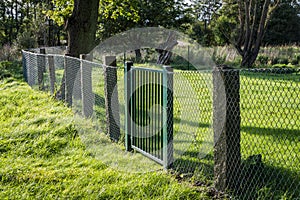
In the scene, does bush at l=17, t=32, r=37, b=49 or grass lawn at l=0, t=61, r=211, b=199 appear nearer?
grass lawn at l=0, t=61, r=211, b=199

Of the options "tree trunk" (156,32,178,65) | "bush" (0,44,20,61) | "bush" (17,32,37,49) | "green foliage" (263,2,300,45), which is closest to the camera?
"tree trunk" (156,32,178,65)

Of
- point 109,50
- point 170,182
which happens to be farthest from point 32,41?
point 170,182

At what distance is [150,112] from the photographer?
4648 millimetres

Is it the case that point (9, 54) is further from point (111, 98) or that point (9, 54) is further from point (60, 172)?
point (60, 172)

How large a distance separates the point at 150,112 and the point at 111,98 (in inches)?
54.3

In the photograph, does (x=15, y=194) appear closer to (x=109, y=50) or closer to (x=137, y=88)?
(x=137, y=88)

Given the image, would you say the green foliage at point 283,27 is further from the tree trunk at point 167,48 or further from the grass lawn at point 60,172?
the grass lawn at point 60,172

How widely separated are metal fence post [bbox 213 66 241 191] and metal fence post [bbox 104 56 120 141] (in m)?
2.40

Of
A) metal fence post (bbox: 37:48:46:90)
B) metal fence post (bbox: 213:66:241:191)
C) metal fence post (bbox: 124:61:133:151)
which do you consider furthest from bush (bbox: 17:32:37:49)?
metal fence post (bbox: 213:66:241:191)

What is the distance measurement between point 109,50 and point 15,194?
24.9 meters

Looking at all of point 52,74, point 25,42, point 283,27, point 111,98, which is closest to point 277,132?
point 111,98

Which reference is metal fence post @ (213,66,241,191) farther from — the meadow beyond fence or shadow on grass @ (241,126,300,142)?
shadow on grass @ (241,126,300,142)

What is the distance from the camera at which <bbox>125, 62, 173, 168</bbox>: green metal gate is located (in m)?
4.34

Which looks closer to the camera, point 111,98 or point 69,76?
point 111,98
